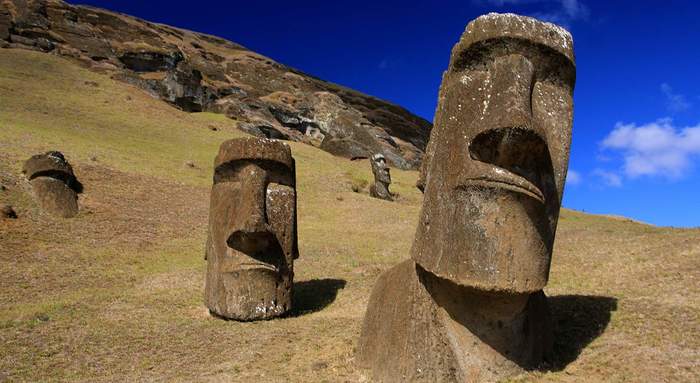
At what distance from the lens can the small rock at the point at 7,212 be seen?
52.4 ft

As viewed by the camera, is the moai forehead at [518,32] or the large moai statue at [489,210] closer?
the large moai statue at [489,210]

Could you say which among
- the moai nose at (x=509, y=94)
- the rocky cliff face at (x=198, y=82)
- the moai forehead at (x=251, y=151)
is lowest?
→ the moai forehead at (x=251, y=151)

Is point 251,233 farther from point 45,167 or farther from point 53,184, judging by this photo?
point 45,167

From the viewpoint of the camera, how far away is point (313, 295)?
12.4 metres

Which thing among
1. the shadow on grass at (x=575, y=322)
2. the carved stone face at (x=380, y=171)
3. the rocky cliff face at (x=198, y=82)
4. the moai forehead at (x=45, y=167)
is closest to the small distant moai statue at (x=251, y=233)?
the shadow on grass at (x=575, y=322)

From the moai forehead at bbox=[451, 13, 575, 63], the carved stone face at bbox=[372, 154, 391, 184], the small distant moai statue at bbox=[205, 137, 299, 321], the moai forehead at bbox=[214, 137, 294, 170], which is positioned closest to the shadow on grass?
the moai forehead at bbox=[451, 13, 575, 63]

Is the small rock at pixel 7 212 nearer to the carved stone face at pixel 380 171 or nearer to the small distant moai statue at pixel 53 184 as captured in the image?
the small distant moai statue at pixel 53 184

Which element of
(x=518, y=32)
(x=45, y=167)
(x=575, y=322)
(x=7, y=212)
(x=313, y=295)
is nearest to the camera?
(x=518, y=32)

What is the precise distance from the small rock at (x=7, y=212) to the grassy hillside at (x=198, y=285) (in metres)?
0.30

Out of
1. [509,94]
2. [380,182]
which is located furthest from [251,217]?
[380,182]

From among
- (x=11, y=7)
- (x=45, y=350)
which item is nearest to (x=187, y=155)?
(x=45, y=350)

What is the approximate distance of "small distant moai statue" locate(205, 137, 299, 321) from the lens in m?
10.1

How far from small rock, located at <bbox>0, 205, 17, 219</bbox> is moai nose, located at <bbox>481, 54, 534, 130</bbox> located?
15898 mm

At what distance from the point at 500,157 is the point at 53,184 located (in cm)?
1778
